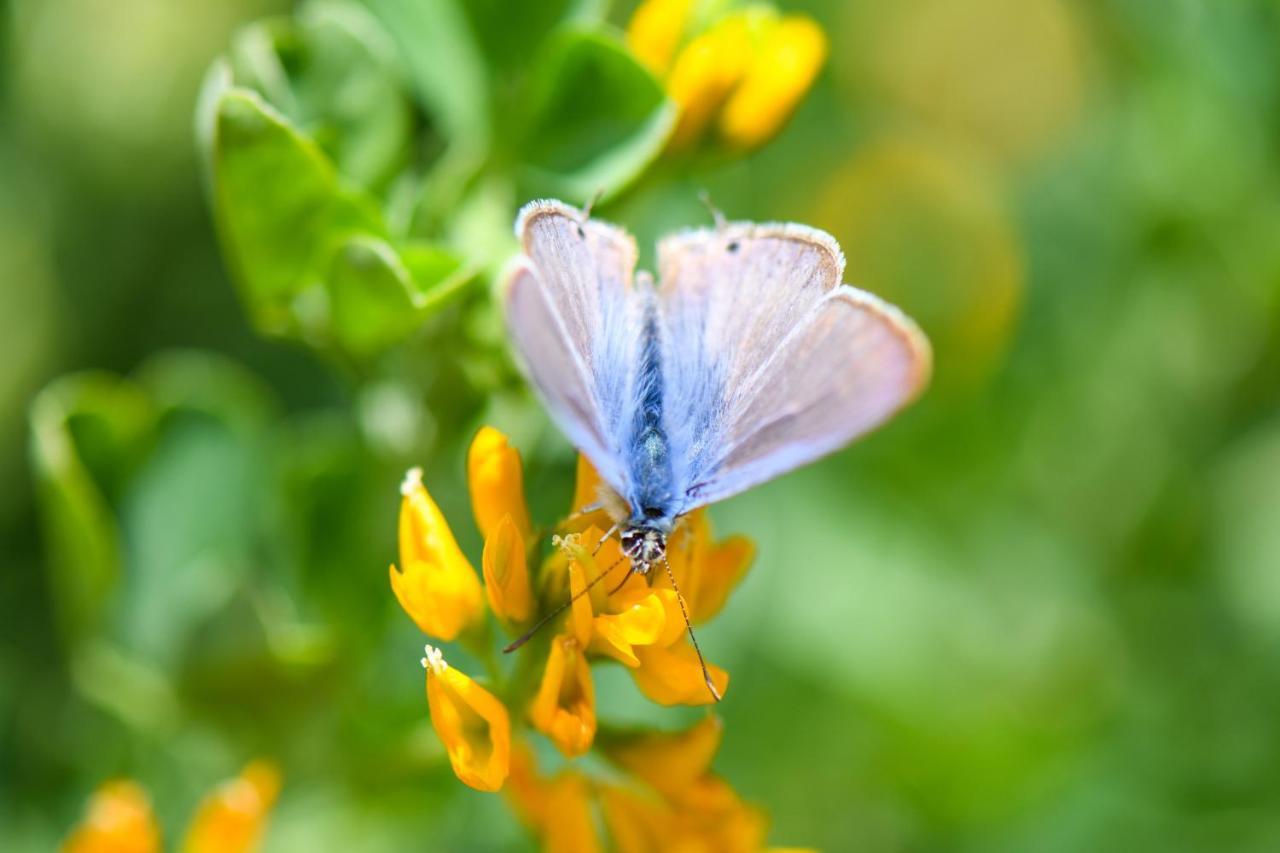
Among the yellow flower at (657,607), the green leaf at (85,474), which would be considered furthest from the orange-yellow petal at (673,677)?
the green leaf at (85,474)

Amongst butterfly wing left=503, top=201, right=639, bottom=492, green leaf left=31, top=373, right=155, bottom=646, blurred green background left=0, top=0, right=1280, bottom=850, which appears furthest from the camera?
green leaf left=31, top=373, right=155, bottom=646

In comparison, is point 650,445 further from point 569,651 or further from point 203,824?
point 203,824

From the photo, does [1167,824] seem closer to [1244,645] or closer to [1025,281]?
[1244,645]

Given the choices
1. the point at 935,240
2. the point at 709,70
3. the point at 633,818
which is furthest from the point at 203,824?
the point at 935,240

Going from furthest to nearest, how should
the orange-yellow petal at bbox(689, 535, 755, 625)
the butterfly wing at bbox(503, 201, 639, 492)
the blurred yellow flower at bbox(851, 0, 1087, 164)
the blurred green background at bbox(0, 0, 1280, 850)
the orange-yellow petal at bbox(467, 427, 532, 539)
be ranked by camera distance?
the blurred yellow flower at bbox(851, 0, 1087, 164), the blurred green background at bbox(0, 0, 1280, 850), the orange-yellow petal at bbox(689, 535, 755, 625), the orange-yellow petal at bbox(467, 427, 532, 539), the butterfly wing at bbox(503, 201, 639, 492)

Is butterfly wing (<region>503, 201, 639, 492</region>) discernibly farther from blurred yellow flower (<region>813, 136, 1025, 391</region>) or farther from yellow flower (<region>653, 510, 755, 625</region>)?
blurred yellow flower (<region>813, 136, 1025, 391</region>)

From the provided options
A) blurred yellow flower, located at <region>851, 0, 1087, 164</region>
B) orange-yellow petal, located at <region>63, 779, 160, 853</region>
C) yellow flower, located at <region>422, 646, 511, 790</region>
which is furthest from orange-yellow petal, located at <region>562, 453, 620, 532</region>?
blurred yellow flower, located at <region>851, 0, 1087, 164</region>
